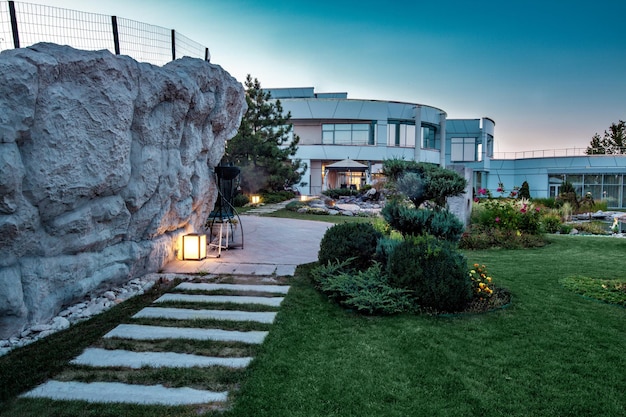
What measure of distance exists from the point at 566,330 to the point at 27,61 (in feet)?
20.5

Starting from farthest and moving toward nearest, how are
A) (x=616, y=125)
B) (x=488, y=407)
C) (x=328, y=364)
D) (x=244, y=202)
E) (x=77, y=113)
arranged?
(x=616, y=125)
(x=244, y=202)
(x=77, y=113)
(x=328, y=364)
(x=488, y=407)

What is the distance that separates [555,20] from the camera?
14906mm

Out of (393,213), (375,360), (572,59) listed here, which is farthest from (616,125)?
(375,360)

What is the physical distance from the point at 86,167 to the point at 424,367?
4200mm

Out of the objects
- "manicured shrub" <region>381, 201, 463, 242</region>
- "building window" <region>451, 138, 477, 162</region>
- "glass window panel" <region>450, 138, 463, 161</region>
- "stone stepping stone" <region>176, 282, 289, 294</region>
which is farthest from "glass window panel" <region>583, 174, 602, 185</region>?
"stone stepping stone" <region>176, 282, 289, 294</region>

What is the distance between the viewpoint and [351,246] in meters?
6.24

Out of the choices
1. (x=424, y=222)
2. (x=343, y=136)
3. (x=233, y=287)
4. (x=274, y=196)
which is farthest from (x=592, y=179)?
(x=233, y=287)

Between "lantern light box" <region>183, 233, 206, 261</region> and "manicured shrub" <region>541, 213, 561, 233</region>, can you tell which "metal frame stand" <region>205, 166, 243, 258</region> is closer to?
"lantern light box" <region>183, 233, 206, 261</region>

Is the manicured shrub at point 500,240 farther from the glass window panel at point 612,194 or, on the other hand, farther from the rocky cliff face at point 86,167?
the glass window panel at point 612,194

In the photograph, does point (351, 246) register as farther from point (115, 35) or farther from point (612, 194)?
point (612, 194)

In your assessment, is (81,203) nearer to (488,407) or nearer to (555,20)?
(488,407)

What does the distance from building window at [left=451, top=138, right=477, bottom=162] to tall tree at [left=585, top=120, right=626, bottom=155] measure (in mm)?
15829

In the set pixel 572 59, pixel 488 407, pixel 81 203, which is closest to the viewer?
pixel 488 407

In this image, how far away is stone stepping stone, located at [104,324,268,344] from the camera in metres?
3.84
